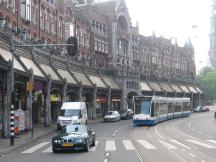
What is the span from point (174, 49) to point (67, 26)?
56.4 meters

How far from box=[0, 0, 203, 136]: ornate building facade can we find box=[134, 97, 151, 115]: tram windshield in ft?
28.9

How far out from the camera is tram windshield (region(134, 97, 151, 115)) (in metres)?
50.4

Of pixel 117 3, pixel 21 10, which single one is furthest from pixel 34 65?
pixel 117 3

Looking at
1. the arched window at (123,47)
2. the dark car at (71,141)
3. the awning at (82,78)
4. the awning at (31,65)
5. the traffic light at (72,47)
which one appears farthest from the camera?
the arched window at (123,47)

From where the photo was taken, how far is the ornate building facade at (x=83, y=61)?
42.7 m

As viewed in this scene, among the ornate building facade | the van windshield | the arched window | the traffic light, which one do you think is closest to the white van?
the van windshield

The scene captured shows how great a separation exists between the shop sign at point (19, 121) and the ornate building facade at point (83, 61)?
26.2 inches

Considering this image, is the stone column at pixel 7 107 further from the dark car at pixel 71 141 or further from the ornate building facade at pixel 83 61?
the dark car at pixel 71 141

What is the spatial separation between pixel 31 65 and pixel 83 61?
2507 centimetres

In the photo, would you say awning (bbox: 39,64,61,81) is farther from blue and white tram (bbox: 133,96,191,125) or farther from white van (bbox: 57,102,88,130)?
blue and white tram (bbox: 133,96,191,125)

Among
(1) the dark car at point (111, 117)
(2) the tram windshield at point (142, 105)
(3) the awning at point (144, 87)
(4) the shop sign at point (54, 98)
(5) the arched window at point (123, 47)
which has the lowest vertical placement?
(1) the dark car at point (111, 117)

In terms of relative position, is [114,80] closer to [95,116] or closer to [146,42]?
[95,116]

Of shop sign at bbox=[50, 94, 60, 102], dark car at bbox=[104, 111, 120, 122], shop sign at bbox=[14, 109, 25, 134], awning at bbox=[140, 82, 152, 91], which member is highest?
awning at bbox=[140, 82, 152, 91]

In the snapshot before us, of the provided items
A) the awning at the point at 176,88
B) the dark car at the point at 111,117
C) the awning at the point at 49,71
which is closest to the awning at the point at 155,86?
the awning at the point at 176,88
